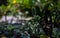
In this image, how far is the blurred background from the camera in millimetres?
1670

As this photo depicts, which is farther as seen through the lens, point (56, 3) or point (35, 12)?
point (56, 3)

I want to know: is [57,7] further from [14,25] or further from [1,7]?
[1,7]

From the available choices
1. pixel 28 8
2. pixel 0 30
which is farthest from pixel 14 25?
pixel 28 8

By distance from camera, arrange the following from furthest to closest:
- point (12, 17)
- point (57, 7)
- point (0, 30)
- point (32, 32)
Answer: point (12, 17) → point (57, 7) → point (0, 30) → point (32, 32)

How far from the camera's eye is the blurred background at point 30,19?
167cm

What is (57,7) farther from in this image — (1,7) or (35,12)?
(1,7)

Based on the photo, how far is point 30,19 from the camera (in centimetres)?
197

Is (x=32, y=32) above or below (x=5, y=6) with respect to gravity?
below

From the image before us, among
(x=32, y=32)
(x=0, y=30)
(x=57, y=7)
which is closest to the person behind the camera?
(x=32, y=32)

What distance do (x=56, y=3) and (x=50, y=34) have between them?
0.45 metres

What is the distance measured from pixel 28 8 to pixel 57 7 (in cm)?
35

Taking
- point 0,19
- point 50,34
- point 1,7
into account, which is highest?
point 1,7

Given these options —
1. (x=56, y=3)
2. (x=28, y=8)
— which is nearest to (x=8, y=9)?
(x=28, y=8)

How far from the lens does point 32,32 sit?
1646 mm
